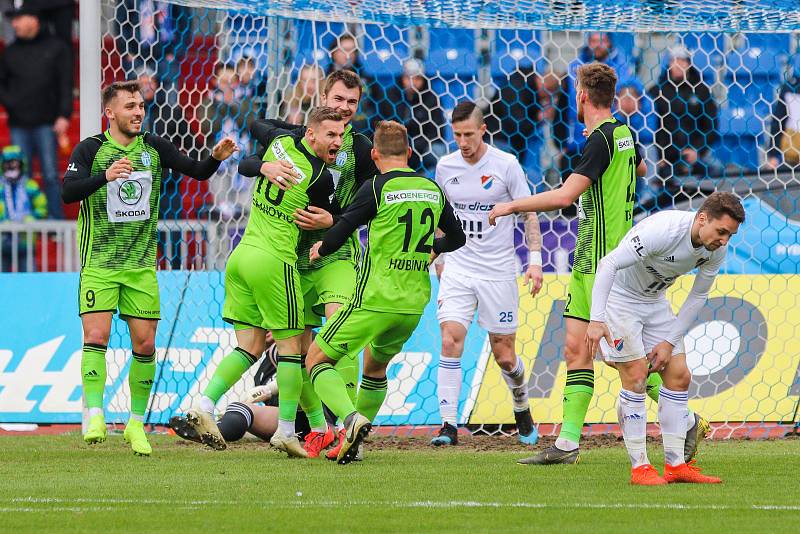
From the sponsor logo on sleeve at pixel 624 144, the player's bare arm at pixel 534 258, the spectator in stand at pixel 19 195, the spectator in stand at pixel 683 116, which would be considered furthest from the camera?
the spectator in stand at pixel 19 195

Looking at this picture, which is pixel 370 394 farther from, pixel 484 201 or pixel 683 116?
pixel 683 116

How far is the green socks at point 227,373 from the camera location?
8.12m

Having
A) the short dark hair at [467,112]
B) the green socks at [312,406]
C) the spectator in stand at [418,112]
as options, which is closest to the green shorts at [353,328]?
the green socks at [312,406]

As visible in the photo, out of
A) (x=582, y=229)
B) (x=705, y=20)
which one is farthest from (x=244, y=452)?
(x=705, y=20)

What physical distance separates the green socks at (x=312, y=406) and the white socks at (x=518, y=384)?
1.48 m

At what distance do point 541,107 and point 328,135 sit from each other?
4.71 metres

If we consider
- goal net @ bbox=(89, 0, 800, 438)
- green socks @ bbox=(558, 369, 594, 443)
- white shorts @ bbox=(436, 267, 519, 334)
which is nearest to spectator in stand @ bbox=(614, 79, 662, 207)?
goal net @ bbox=(89, 0, 800, 438)

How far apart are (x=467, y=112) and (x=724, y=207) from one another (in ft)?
10.4

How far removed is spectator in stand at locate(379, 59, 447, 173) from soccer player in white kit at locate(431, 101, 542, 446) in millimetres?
2716

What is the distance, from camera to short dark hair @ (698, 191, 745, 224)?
20.5 ft

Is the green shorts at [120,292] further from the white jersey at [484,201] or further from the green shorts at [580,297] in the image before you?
the green shorts at [580,297]

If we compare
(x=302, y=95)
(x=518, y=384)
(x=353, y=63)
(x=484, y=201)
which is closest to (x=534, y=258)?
(x=484, y=201)

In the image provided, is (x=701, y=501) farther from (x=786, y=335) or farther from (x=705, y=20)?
(x=705, y=20)

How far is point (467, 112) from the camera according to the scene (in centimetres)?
915
